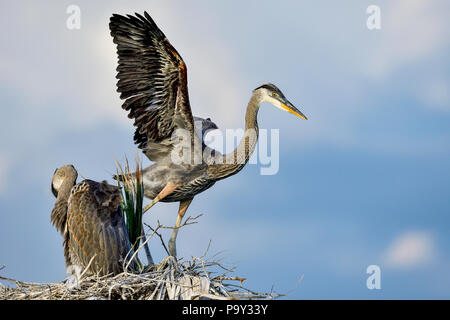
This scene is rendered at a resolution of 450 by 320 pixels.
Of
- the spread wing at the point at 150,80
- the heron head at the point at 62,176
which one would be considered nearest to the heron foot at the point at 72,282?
the heron head at the point at 62,176

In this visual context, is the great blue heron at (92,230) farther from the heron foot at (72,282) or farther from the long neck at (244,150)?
the long neck at (244,150)

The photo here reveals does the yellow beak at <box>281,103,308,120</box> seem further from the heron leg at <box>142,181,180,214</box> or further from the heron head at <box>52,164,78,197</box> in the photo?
the heron head at <box>52,164,78,197</box>

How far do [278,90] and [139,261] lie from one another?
10.2 feet

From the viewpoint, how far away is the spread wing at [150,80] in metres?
6.95

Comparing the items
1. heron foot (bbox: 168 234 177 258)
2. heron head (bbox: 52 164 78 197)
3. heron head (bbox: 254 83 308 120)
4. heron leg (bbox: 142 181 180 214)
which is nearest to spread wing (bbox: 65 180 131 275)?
heron head (bbox: 52 164 78 197)

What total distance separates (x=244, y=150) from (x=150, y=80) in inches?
62.4

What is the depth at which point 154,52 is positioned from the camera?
23.0 feet

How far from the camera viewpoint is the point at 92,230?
5922 millimetres

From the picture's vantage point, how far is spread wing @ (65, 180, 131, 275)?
19.4 feet

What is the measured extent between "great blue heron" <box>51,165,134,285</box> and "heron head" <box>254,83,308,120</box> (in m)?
2.74
